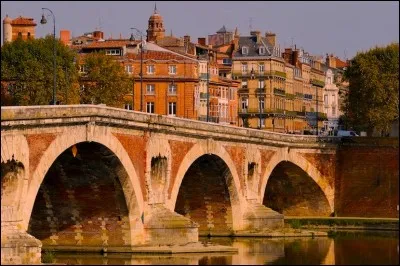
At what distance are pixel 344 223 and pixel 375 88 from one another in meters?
21.1

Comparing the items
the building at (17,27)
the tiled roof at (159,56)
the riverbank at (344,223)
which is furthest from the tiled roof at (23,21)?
the riverbank at (344,223)

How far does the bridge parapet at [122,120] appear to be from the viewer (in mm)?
68431

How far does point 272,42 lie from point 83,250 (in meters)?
87.2

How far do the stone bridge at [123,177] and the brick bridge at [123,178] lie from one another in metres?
0.05

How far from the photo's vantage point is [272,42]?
542 ft

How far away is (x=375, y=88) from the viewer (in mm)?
122562

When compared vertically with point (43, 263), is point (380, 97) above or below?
above

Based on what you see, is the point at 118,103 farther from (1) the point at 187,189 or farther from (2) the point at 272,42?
(2) the point at 272,42

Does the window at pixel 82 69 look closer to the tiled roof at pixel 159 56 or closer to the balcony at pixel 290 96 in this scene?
the tiled roof at pixel 159 56

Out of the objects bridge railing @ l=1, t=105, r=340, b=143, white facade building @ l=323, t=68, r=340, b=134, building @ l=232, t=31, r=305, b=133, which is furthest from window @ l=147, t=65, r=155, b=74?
white facade building @ l=323, t=68, r=340, b=134

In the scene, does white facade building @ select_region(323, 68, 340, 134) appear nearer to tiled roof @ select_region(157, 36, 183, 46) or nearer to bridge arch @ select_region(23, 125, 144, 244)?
→ tiled roof @ select_region(157, 36, 183, 46)

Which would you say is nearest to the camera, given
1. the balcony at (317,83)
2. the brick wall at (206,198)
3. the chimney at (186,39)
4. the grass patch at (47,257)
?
the grass patch at (47,257)

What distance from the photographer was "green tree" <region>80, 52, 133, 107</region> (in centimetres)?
12312

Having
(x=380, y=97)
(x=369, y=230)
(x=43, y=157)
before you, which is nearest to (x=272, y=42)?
(x=380, y=97)
